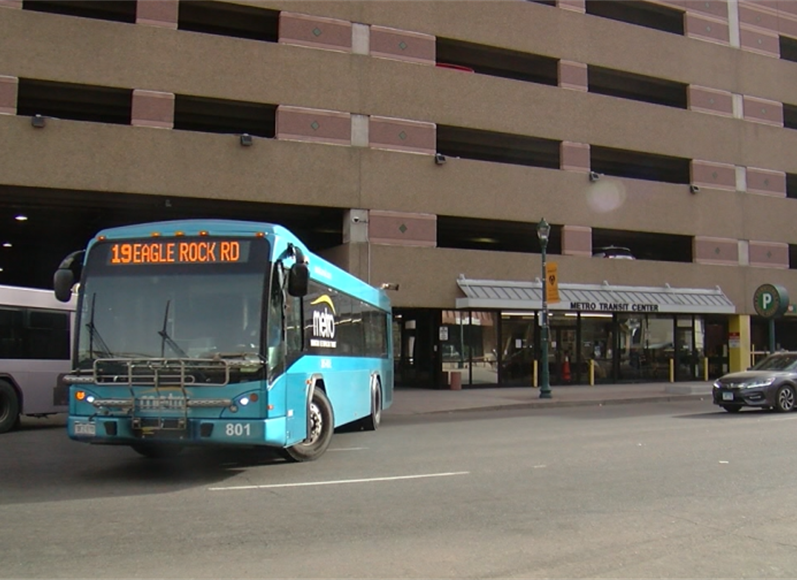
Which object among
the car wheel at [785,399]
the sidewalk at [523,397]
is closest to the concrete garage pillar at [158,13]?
the sidewalk at [523,397]

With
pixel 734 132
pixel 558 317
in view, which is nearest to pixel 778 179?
pixel 734 132

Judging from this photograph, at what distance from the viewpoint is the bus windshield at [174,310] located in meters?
8.98

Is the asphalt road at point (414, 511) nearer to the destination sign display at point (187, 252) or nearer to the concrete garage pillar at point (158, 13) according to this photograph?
the destination sign display at point (187, 252)

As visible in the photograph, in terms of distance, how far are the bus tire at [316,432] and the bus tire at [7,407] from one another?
7.08 m

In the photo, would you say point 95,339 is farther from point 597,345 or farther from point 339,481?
point 597,345

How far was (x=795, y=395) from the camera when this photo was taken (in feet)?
60.7

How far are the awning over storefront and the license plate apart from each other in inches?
730

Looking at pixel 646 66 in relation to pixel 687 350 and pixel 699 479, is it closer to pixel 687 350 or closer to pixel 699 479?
pixel 687 350

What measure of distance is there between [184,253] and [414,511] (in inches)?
168

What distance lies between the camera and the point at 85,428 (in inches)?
360

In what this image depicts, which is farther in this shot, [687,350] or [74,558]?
[687,350]

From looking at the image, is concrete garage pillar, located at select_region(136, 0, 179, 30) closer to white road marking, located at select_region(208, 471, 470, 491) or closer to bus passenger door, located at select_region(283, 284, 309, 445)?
bus passenger door, located at select_region(283, 284, 309, 445)

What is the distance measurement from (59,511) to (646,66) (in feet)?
101

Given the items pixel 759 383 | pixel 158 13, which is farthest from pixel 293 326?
pixel 158 13
